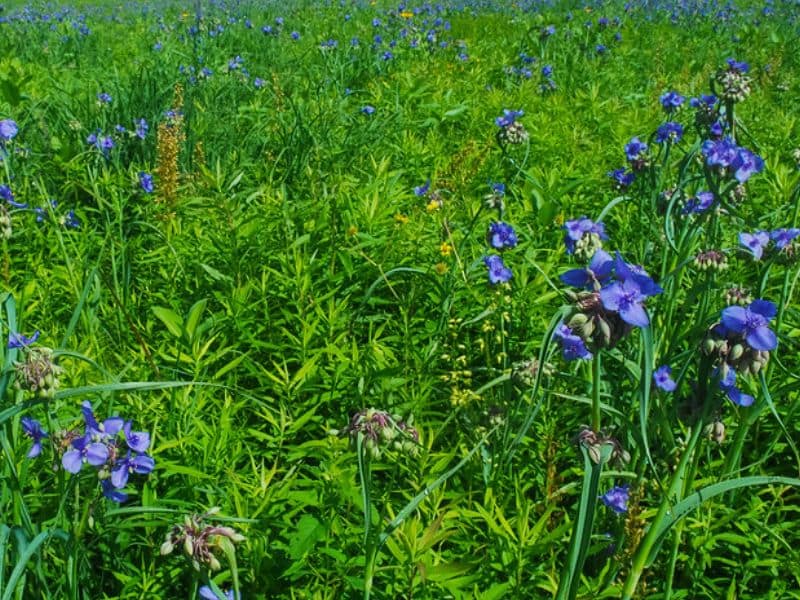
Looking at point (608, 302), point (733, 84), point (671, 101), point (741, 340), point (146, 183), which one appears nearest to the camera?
point (608, 302)

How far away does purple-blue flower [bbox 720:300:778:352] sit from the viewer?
1.05m

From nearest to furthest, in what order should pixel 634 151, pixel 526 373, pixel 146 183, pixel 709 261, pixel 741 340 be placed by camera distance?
pixel 741 340
pixel 526 373
pixel 709 261
pixel 634 151
pixel 146 183

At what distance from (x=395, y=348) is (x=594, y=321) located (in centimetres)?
150

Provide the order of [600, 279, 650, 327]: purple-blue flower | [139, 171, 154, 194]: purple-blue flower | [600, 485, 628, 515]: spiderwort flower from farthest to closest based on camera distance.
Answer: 1. [139, 171, 154, 194]: purple-blue flower
2. [600, 485, 628, 515]: spiderwort flower
3. [600, 279, 650, 327]: purple-blue flower

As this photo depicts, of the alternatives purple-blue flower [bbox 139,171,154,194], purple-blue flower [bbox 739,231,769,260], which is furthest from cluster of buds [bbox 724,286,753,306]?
purple-blue flower [bbox 139,171,154,194]

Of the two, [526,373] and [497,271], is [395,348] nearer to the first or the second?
[497,271]

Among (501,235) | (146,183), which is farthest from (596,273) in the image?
(146,183)

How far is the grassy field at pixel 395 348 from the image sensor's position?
1.28m

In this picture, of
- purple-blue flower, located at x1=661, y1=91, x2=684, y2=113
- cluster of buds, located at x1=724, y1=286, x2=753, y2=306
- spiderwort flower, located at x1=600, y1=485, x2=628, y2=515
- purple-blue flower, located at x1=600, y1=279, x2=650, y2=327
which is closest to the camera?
purple-blue flower, located at x1=600, y1=279, x2=650, y2=327

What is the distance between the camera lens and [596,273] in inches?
41.8

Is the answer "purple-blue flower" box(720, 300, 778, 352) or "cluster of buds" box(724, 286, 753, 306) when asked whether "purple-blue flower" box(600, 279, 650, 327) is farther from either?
"cluster of buds" box(724, 286, 753, 306)

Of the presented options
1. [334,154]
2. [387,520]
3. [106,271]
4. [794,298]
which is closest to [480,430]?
[387,520]

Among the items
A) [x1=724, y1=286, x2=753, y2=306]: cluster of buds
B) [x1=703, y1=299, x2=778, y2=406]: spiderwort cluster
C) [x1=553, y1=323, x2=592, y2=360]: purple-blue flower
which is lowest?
[x1=553, y1=323, x2=592, y2=360]: purple-blue flower

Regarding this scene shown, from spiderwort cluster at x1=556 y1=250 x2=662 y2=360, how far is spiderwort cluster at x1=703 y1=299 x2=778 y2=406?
0.47 ft
